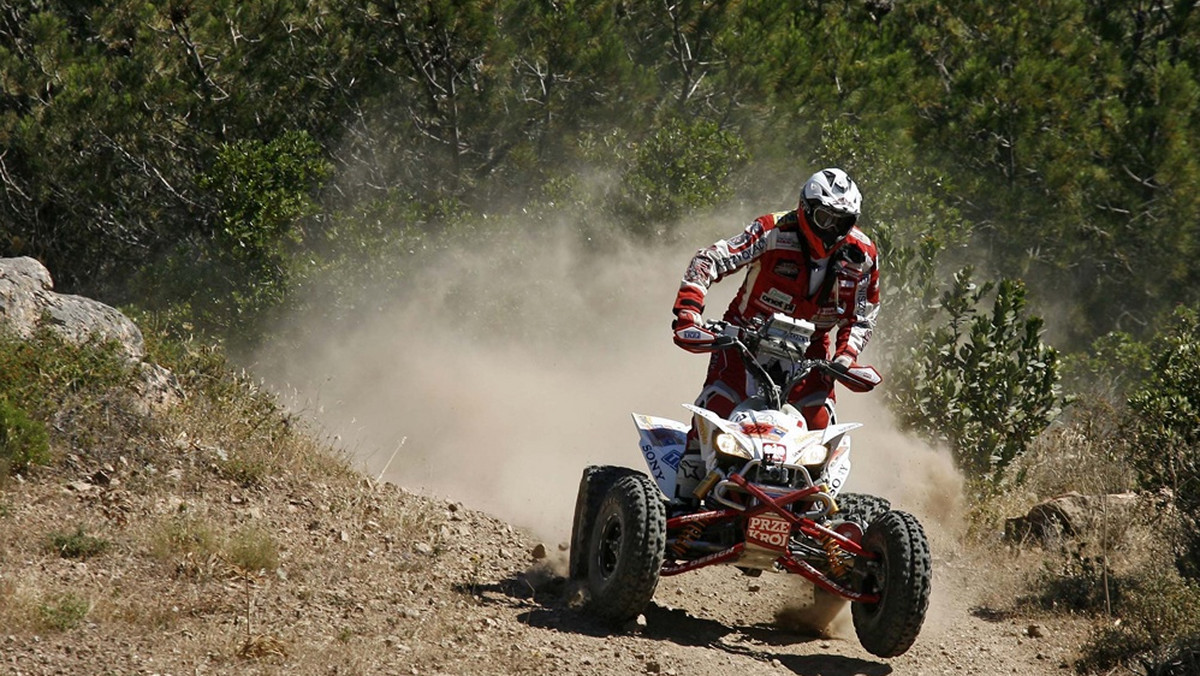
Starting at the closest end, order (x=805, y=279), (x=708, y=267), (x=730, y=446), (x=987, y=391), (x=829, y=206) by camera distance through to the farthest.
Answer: (x=730, y=446), (x=829, y=206), (x=708, y=267), (x=805, y=279), (x=987, y=391)

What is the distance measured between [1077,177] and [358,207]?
9601 millimetres

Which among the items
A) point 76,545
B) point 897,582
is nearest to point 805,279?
point 897,582

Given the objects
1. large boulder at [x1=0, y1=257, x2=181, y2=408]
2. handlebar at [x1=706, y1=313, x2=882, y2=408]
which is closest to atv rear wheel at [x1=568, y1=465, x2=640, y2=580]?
handlebar at [x1=706, y1=313, x2=882, y2=408]

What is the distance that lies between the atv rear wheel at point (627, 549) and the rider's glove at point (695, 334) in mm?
778

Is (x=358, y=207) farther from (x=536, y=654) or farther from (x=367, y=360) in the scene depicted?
(x=536, y=654)

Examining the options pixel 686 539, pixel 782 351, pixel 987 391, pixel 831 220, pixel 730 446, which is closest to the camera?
pixel 730 446

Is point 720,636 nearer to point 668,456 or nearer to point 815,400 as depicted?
point 668,456

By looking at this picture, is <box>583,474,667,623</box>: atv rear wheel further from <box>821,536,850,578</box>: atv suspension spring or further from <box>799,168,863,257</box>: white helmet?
<box>799,168,863,257</box>: white helmet

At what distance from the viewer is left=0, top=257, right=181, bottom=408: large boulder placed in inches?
376

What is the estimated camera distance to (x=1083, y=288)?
2103cm

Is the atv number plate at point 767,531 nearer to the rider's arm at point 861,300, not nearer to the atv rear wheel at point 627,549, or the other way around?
the atv rear wheel at point 627,549

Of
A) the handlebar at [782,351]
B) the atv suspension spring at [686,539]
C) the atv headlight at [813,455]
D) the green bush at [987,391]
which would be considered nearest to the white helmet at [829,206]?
the handlebar at [782,351]

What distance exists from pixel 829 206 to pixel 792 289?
0.72 metres

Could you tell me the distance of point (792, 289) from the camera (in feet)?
28.6
